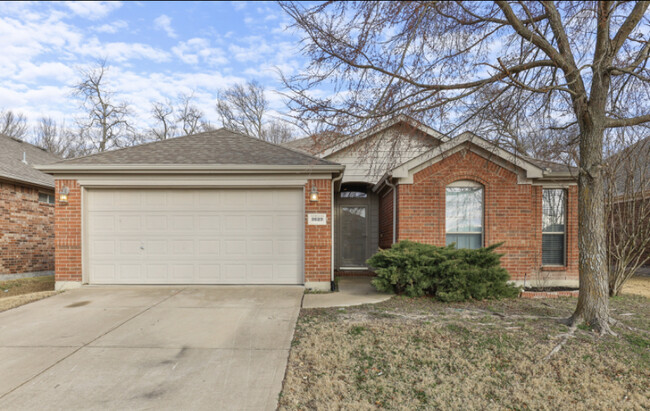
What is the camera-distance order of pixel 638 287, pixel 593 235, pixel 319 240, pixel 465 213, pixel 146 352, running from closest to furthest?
pixel 146 352 → pixel 593 235 → pixel 319 240 → pixel 465 213 → pixel 638 287

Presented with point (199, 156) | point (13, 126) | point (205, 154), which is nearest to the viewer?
point (199, 156)

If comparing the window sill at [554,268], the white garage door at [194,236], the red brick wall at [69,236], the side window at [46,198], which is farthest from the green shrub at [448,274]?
the side window at [46,198]

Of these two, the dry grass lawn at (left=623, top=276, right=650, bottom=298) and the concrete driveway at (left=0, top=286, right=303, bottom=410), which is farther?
the dry grass lawn at (left=623, top=276, right=650, bottom=298)

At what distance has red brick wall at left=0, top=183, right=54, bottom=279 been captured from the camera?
9719mm

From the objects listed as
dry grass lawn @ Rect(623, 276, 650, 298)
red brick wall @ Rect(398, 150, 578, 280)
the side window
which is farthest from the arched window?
the side window

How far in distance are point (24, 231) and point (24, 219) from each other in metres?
0.36

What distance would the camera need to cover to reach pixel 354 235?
11047mm

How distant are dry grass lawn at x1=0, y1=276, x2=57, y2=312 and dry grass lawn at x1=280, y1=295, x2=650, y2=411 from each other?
209 inches

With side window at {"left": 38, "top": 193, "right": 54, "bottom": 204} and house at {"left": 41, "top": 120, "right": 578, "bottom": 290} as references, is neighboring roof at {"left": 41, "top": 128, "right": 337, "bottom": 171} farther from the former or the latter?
side window at {"left": 38, "top": 193, "right": 54, "bottom": 204}

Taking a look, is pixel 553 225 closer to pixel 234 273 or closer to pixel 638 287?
pixel 638 287

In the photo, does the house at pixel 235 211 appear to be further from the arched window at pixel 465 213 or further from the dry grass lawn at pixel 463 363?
the dry grass lawn at pixel 463 363

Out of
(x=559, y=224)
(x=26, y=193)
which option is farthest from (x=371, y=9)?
(x=26, y=193)

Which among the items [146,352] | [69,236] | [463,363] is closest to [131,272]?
[69,236]

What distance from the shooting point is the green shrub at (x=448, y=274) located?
253 inches
